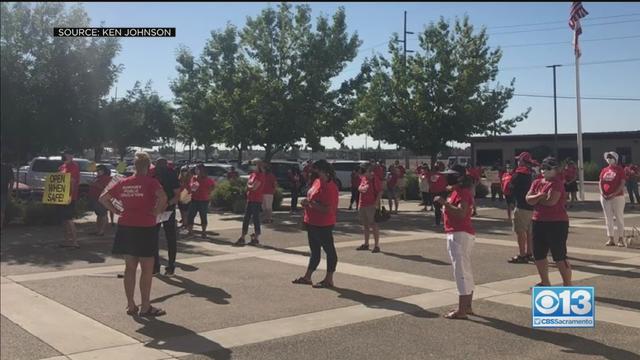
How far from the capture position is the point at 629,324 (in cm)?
595

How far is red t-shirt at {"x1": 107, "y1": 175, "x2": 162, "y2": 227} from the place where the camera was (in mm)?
6473

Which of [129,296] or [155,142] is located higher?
[155,142]

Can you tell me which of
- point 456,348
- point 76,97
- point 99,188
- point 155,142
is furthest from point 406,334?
point 155,142

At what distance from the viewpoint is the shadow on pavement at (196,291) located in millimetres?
7355

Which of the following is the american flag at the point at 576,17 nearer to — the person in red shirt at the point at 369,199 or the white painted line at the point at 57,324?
the person in red shirt at the point at 369,199

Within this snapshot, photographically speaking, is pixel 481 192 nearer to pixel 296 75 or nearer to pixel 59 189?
pixel 296 75

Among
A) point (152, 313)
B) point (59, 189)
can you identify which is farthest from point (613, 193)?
point (59, 189)

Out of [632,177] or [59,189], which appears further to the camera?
[632,177]

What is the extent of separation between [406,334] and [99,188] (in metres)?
9.66

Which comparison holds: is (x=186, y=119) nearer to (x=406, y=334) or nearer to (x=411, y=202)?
(x=411, y=202)

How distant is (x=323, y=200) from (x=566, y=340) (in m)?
3.46

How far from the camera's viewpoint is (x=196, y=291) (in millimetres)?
7848

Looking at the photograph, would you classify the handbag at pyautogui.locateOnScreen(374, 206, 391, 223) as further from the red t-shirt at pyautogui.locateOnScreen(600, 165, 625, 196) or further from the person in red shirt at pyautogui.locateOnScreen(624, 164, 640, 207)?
the person in red shirt at pyautogui.locateOnScreen(624, 164, 640, 207)

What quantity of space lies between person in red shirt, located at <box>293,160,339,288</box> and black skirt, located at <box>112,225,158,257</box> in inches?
85.3
